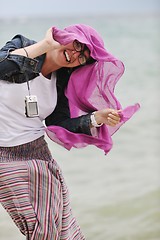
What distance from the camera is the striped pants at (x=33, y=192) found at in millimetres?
2764

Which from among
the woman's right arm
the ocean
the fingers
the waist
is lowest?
the ocean

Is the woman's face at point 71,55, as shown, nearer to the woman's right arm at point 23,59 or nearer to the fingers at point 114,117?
the woman's right arm at point 23,59

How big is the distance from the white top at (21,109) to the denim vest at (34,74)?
4 cm

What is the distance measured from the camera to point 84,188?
5.12 metres

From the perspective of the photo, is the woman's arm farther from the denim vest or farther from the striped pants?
the striped pants

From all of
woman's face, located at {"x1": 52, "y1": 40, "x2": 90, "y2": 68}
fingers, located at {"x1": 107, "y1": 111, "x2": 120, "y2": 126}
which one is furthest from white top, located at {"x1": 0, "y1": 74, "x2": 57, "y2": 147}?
fingers, located at {"x1": 107, "y1": 111, "x2": 120, "y2": 126}

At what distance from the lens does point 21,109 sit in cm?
276

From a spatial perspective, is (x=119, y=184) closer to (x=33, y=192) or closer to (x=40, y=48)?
(x=33, y=192)

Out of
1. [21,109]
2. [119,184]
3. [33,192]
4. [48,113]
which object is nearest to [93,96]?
[48,113]

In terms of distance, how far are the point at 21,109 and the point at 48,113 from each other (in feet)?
0.47

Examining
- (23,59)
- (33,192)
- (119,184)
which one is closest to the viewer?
(23,59)

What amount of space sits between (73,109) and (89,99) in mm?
77

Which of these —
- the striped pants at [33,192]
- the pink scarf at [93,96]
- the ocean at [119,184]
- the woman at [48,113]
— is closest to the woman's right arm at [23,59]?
the woman at [48,113]

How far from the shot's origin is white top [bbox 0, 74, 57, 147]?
107 inches
